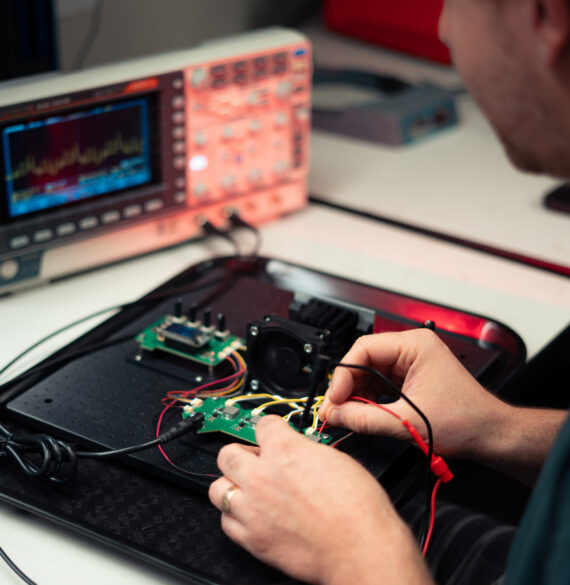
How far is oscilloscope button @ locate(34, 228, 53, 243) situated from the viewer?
127 cm

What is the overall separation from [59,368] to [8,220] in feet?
0.86

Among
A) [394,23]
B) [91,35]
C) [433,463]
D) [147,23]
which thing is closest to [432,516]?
[433,463]

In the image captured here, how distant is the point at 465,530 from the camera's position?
1070 millimetres

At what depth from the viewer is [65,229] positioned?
4.24ft

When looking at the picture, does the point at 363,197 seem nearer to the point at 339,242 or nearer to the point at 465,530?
the point at 339,242

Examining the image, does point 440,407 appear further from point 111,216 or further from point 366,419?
point 111,216

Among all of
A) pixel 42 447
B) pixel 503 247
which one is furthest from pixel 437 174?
pixel 42 447

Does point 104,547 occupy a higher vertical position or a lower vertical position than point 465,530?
higher

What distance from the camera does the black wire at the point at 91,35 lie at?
179 cm

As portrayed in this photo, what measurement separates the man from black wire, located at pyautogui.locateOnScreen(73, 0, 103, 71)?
108 centimetres

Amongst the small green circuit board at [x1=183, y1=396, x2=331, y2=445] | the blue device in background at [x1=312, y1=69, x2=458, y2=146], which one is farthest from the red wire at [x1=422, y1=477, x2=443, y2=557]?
the blue device in background at [x1=312, y1=69, x2=458, y2=146]

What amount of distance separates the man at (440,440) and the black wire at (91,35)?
42.7 inches

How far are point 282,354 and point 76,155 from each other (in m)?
0.48

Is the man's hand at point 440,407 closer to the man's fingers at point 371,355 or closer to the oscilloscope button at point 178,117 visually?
the man's fingers at point 371,355
